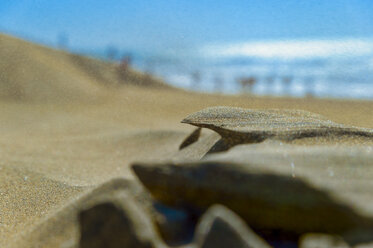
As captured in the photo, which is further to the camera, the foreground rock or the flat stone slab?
the flat stone slab

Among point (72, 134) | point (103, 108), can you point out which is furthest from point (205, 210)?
point (103, 108)

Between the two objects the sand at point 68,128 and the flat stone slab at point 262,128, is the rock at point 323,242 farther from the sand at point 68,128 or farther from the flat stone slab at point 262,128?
the flat stone slab at point 262,128

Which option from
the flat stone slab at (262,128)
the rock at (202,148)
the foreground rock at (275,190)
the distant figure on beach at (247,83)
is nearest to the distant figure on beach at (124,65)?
the distant figure on beach at (247,83)

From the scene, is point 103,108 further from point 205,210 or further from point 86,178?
point 205,210

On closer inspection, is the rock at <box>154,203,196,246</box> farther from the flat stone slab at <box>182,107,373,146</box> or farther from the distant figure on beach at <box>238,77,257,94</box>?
the distant figure on beach at <box>238,77,257,94</box>

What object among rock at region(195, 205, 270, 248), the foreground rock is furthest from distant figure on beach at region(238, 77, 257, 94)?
rock at region(195, 205, 270, 248)

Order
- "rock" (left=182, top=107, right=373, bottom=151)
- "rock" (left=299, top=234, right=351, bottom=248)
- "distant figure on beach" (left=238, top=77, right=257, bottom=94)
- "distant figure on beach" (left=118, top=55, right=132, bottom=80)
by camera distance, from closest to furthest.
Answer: "rock" (left=299, top=234, right=351, bottom=248) < "rock" (left=182, top=107, right=373, bottom=151) < "distant figure on beach" (left=118, top=55, right=132, bottom=80) < "distant figure on beach" (left=238, top=77, right=257, bottom=94)
